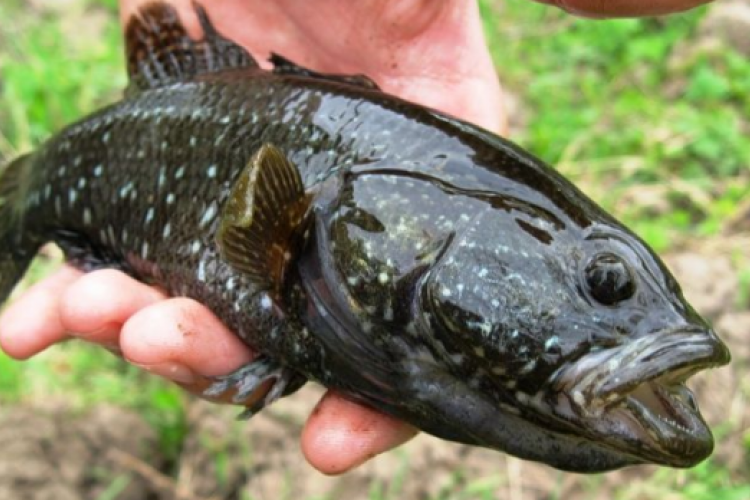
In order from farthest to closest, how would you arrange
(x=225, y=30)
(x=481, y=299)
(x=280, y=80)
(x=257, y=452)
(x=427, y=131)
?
1. (x=257, y=452)
2. (x=225, y=30)
3. (x=280, y=80)
4. (x=427, y=131)
5. (x=481, y=299)

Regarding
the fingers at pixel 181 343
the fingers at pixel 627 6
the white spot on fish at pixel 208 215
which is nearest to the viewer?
the fingers at pixel 627 6

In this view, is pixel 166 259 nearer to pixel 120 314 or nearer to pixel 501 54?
pixel 120 314

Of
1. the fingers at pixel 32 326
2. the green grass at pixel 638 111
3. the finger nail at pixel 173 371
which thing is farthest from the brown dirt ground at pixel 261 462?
the finger nail at pixel 173 371

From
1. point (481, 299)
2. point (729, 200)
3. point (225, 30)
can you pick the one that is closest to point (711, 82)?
point (729, 200)

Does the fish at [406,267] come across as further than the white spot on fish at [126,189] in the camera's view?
No

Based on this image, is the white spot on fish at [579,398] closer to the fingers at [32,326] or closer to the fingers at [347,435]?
the fingers at [347,435]

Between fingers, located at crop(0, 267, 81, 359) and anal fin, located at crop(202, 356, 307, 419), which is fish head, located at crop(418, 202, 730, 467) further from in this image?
fingers, located at crop(0, 267, 81, 359)
